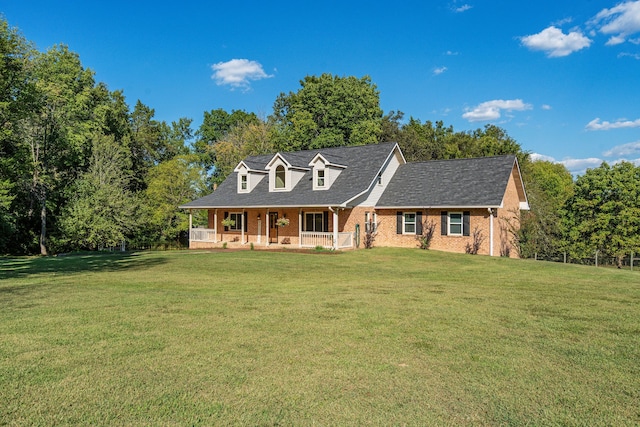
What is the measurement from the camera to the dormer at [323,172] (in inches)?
1104

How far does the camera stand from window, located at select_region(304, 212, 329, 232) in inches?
1082

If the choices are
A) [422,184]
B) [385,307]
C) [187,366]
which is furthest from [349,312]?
[422,184]

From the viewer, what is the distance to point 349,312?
851 cm

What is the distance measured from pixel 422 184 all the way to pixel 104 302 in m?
21.9

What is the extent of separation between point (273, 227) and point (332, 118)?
66.8ft

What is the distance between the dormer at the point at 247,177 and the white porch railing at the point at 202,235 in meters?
3.51

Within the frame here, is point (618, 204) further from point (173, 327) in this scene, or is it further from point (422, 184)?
point (173, 327)

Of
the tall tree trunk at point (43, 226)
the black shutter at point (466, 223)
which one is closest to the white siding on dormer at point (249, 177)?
the black shutter at point (466, 223)

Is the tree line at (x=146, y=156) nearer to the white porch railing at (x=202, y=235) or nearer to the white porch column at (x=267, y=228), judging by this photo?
the white porch railing at (x=202, y=235)

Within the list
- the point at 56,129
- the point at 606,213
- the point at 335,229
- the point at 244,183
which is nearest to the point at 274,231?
the point at 244,183

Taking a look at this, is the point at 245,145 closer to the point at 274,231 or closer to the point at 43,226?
the point at 43,226

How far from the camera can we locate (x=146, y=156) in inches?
2095

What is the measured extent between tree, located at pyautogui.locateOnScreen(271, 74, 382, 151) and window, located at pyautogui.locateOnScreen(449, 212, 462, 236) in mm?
20728

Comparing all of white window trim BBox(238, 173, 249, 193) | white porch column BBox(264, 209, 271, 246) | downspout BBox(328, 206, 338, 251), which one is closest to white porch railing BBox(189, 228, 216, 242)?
white window trim BBox(238, 173, 249, 193)
